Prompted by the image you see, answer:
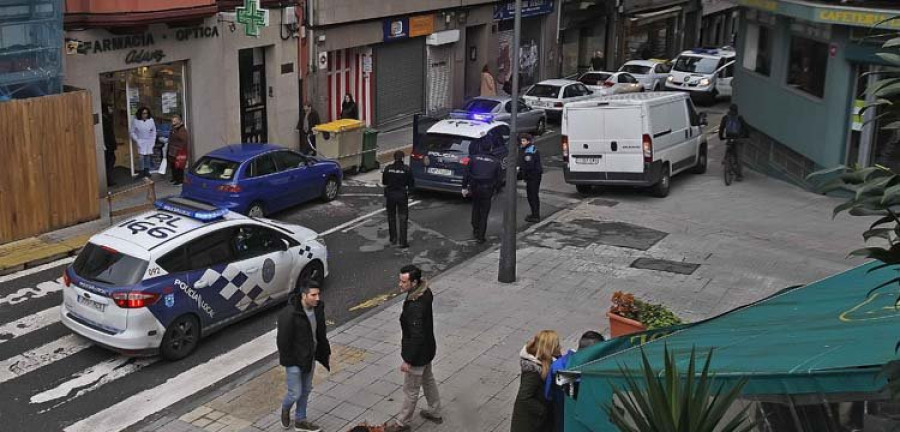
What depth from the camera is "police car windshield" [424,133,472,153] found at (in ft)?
65.8

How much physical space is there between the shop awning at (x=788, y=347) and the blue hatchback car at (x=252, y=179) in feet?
35.1

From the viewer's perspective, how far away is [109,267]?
11.5 metres

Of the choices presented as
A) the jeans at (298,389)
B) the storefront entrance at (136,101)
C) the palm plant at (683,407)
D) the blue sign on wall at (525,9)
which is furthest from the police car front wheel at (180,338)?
the blue sign on wall at (525,9)

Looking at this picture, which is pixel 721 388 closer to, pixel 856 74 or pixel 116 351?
pixel 116 351

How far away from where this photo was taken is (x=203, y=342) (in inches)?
492

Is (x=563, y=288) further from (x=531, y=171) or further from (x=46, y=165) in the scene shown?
(x=46, y=165)

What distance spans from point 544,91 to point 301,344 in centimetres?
2295

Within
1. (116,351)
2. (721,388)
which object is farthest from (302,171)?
(721,388)

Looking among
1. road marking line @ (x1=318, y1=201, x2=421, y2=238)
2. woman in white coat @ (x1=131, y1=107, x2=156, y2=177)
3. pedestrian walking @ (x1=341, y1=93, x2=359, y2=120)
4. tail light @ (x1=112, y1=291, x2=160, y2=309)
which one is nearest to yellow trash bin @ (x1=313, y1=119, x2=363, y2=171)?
pedestrian walking @ (x1=341, y1=93, x2=359, y2=120)

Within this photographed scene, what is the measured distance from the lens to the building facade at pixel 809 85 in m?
19.2

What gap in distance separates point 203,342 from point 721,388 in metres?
8.33

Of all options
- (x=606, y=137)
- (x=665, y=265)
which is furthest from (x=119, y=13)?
(x=665, y=265)

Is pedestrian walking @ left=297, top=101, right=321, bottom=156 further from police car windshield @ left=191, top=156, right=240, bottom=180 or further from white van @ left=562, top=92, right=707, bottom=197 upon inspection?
white van @ left=562, top=92, right=707, bottom=197

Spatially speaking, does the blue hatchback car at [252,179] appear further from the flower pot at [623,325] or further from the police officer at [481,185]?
the flower pot at [623,325]
